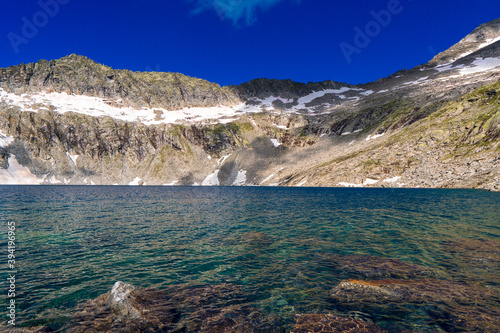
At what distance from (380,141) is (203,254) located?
13840cm

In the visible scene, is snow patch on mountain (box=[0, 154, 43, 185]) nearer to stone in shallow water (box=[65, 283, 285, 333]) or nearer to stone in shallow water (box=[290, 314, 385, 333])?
stone in shallow water (box=[65, 283, 285, 333])

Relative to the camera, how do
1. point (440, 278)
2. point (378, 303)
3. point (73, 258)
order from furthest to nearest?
point (73, 258), point (440, 278), point (378, 303)

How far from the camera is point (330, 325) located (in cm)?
874

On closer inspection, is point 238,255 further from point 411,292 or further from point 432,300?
point 432,300

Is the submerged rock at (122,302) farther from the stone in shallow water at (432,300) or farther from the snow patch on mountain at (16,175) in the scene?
the snow patch on mountain at (16,175)

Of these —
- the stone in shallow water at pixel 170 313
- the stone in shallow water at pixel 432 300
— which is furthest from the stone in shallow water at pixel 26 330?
the stone in shallow water at pixel 432 300

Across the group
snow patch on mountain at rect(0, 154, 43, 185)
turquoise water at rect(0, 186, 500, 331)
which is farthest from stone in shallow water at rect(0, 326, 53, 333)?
snow patch on mountain at rect(0, 154, 43, 185)

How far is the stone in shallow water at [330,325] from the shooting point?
8.51 m

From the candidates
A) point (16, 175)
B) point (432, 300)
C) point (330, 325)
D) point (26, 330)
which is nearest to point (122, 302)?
point (26, 330)

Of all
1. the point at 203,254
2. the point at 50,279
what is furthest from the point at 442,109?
the point at 50,279

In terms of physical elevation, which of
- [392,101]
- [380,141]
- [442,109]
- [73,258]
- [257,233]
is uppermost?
[392,101]

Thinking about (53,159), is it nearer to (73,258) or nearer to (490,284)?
(73,258)

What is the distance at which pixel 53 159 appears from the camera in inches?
7377

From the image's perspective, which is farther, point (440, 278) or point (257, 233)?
point (257, 233)
